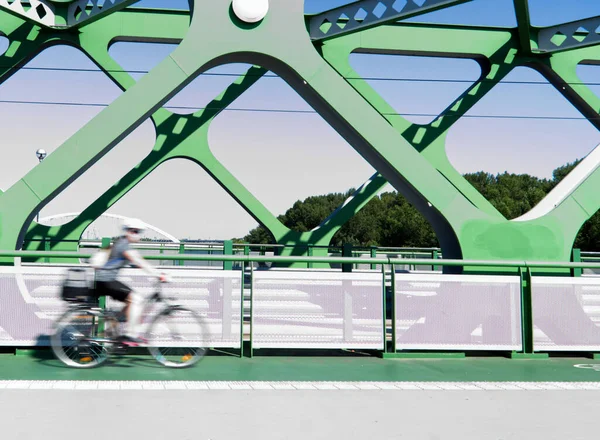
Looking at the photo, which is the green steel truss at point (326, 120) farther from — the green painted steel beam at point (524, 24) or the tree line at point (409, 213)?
the tree line at point (409, 213)

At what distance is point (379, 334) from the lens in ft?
30.6

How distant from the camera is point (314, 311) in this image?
9.26 meters

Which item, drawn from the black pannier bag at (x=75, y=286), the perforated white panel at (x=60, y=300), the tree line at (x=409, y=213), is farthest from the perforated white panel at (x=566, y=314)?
the tree line at (x=409, y=213)

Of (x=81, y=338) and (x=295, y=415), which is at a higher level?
(x=81, y=338)

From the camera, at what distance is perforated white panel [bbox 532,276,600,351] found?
9.65 meters

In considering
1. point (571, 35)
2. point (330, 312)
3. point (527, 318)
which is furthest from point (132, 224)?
point (571, 35)

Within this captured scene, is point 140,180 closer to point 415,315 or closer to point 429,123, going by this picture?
point 429,123

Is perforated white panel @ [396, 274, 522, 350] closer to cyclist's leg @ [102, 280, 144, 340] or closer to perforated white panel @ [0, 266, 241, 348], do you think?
perforated white panel @ [0, 266, 241, 348]

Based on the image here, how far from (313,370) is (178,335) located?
5.59ft

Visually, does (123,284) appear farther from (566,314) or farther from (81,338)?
(566,314)

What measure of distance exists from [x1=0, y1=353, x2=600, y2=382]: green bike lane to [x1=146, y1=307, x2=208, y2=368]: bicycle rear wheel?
0.46 ft

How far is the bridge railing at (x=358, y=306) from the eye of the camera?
8.76 metres

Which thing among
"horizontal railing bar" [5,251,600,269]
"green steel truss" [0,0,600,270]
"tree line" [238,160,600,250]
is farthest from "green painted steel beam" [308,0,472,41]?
"tree line" [238,160,600,250]

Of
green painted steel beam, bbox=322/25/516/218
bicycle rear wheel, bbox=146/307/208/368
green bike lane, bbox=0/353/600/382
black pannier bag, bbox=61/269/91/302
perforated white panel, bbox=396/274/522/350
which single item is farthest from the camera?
green painted steel beam, bbox=322/25/516/218
